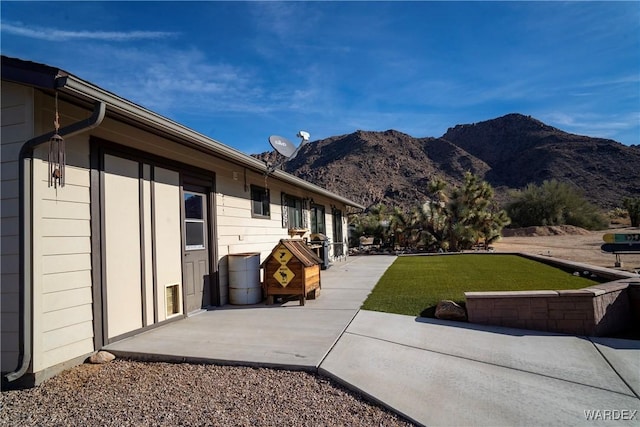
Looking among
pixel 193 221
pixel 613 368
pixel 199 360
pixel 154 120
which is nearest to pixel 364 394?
pixel 199 360

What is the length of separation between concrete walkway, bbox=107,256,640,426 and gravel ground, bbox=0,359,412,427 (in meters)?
0.20

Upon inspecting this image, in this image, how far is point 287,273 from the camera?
23.1 feet

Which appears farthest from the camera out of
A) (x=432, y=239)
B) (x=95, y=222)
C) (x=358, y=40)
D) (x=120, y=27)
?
(x=432, y=239)

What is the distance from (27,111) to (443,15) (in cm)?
834

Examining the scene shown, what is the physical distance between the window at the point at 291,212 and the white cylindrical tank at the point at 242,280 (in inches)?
129

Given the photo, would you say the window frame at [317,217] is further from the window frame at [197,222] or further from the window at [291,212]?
the window frame at [197,222]

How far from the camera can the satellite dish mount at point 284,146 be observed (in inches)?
319

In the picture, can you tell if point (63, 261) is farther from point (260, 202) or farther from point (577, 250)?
point (577, 250)

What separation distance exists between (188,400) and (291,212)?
8390 millimetres

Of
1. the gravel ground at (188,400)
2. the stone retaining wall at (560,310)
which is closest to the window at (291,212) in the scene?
the stone retaining wall at (560,310)

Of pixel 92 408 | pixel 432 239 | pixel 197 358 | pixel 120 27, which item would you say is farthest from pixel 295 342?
pixel 432 239

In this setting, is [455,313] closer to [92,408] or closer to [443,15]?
[92,408]

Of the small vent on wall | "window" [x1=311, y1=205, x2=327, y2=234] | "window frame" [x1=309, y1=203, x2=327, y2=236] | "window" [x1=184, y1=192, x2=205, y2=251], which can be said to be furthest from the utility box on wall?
"window" [x1=311, y1=205, x2=327, y2=234]

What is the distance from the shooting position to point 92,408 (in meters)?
3.12
